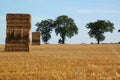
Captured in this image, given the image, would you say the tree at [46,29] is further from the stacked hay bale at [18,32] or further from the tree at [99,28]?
the stacked hay bale at [18,32]

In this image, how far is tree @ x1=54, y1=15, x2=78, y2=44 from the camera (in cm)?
7819

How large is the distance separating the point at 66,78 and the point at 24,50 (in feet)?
54.0

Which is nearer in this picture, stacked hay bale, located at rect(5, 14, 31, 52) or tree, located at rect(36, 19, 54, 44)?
stacked hay bale, located at rect(5, 14, 31, 52)

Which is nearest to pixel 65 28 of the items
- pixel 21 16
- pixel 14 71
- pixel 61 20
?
pixel 61 20

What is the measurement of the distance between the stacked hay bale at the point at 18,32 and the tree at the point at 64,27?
5107 cm

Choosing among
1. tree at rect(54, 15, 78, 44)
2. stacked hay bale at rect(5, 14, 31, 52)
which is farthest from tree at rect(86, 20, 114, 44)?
stacked hay bale at rect(5, 14, 31, 52)

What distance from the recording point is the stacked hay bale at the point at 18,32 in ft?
80.4

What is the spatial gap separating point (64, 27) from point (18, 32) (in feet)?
183

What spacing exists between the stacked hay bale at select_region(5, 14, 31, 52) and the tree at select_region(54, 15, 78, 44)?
168 feet

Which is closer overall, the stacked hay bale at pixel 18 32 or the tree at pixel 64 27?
the stacked hay bale at pixel 18 32

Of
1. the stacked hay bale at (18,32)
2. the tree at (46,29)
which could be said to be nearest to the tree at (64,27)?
the tree at (46,29)

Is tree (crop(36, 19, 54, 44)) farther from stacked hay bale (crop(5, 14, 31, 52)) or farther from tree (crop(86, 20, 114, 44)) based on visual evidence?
stacked hay bale (crop(5, 14, 31, 52))

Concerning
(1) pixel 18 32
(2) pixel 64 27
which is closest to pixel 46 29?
(2) pixel 64 27

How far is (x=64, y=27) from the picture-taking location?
264 ft
